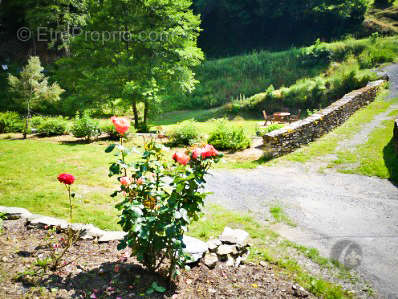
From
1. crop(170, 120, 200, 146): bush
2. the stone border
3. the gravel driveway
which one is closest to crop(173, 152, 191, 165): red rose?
the stone border

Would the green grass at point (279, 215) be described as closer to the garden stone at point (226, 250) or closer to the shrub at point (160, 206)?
the garden stone at point (226, 250)

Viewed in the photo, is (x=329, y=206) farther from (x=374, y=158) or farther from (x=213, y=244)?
(x=374, y=158)

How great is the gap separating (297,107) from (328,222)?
14710 millimetres

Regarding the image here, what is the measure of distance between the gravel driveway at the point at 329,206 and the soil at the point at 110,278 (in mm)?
1278

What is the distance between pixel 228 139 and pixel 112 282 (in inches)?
318

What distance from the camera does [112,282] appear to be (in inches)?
124

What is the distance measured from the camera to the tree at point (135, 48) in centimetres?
1337

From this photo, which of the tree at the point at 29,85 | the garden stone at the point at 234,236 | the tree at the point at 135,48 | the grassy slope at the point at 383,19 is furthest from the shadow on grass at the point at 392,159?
the grassy slope at the point at 383,19

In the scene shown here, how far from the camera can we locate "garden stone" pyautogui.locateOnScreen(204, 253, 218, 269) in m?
3.84

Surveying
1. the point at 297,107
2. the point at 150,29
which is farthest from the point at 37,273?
the point at 297,107

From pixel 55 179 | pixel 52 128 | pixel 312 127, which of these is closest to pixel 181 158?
pixel 55 179

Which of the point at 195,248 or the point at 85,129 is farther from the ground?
the point at 85,129

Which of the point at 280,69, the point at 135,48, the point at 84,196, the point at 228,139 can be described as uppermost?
the point at 280,69

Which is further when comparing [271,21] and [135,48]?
[271,21]
